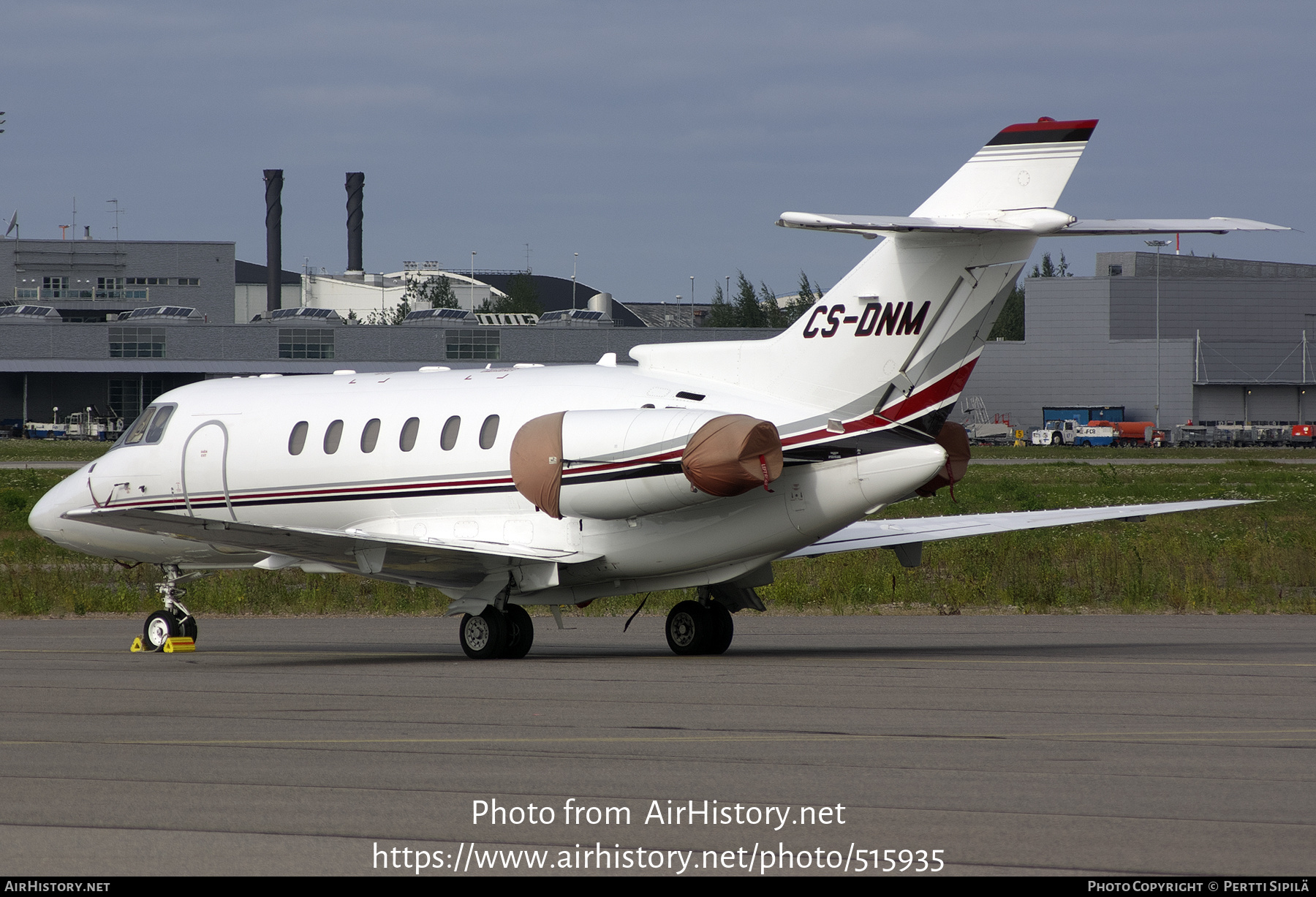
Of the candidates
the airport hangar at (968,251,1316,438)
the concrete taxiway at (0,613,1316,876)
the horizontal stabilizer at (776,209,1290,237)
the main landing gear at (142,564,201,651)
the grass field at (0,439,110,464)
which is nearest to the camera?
the concrete taxiway at (0,613,1316,876)

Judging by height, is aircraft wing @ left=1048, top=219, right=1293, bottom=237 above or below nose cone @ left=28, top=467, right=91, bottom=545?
above

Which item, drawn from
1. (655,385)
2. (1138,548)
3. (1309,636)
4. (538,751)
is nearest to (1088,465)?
(1138,548)

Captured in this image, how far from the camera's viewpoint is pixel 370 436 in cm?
1831

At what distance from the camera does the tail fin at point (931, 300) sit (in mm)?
15391

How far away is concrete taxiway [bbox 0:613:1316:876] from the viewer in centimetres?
744

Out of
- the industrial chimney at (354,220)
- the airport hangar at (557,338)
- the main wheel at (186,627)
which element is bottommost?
the main wheel at (186,627)

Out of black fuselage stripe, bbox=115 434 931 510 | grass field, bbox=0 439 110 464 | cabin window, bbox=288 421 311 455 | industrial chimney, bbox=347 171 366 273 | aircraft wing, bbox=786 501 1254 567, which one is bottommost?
grass field, bbox=0 439 110 464

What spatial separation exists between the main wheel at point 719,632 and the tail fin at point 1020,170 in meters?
5.22

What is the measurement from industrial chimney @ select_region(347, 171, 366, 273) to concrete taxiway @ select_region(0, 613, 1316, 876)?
10660 centimetres

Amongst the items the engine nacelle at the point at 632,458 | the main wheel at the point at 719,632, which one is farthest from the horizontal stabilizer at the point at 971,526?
the engine nacelle at the point at 632,458

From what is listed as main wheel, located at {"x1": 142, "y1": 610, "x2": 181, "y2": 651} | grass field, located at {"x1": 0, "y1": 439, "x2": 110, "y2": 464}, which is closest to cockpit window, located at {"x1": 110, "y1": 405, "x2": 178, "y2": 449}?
main wheel, located at {"x1": 142, "y1": 610, "x2": 181, "y2": 651}

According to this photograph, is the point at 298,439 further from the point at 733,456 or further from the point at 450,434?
the point at 733,456

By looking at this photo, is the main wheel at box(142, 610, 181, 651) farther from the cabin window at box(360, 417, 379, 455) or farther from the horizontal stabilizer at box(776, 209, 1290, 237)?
the horizontal stabilizer at box(776, 209, 1290, 237)

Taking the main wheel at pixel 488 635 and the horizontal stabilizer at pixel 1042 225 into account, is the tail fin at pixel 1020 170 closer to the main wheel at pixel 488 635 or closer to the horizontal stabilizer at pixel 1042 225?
the horizontal stabilizer at pixel 1042 225
